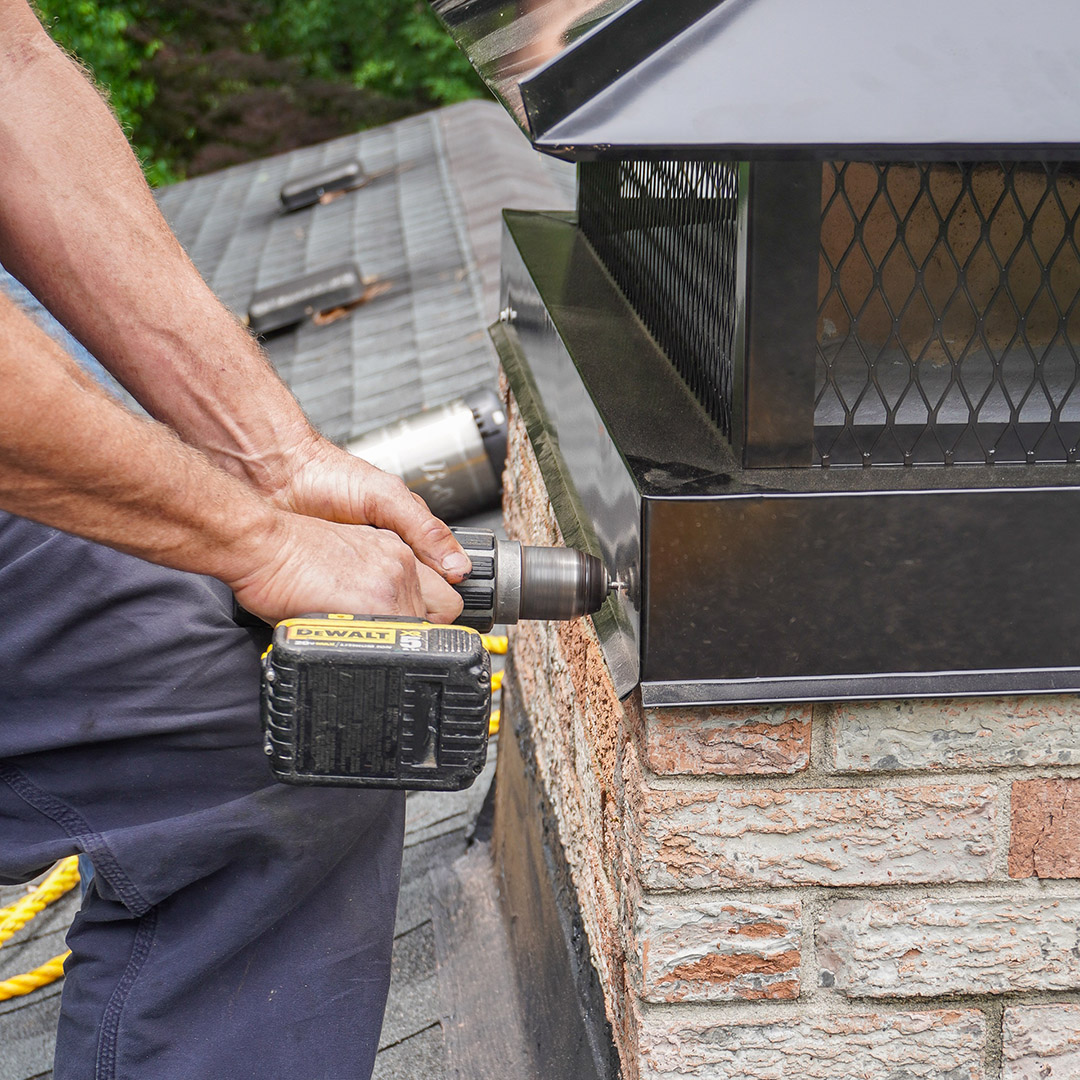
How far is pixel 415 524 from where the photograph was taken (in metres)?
1.44

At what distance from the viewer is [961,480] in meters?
1.11

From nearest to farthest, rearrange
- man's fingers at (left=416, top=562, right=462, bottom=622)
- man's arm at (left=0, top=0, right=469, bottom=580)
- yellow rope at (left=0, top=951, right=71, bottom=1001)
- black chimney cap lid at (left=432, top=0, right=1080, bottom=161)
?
black chimney cap lid at (left=432, top=0, right=1080, bottom=161) < man's fingers at (left=416, top=562, right=462, bottom=622) < man's arm at (left=0, top=0, right=469, bottom=580) < yellow rope at (left=0, top=951, right=71, bottom=1001)

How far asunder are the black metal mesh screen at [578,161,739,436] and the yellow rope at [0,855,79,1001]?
150 centimetres

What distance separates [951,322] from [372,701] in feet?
2.38

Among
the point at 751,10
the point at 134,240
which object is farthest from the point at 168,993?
the point at 751,10

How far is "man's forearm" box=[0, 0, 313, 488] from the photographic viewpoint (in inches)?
61.6

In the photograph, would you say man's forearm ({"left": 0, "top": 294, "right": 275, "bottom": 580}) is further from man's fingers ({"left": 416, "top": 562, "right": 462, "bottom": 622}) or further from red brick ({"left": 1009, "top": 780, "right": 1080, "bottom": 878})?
red brick ({"left": 1009, "top": 780, "right": 1080, "bottom": 878})

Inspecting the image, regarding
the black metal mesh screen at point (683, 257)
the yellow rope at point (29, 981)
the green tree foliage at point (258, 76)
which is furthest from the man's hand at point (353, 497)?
the green tree foliage at point (258, 76)

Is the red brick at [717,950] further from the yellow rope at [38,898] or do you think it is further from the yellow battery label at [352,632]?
the yellow rope at [38,898]

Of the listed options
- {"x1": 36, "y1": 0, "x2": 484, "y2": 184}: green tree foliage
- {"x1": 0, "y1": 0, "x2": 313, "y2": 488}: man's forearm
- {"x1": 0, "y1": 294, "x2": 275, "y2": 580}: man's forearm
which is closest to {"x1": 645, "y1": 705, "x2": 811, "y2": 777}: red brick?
{"x1": 0, "y1": 294, "x2": 275, "y2": 580}: man's forearm

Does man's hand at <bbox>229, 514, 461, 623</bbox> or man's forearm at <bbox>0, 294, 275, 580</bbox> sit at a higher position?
man's forearm at <bbox>0, 294, 275, 580</bbox>

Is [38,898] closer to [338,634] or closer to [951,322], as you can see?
[338,634]

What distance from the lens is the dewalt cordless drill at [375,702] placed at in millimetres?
1152

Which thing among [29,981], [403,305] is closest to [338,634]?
[29,981]
